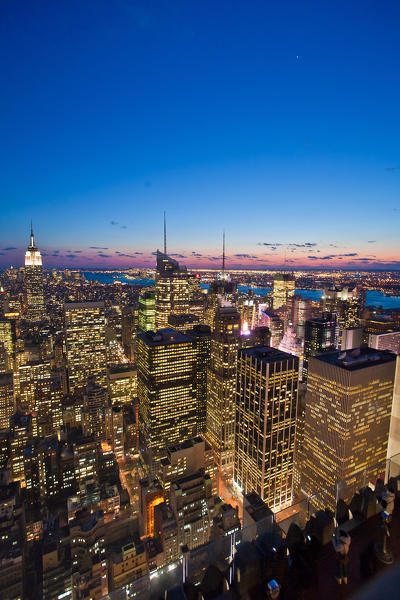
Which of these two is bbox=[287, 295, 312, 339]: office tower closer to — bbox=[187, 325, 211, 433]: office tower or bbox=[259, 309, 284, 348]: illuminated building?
bbox=[259, 309, 284, 348]: illuminated building

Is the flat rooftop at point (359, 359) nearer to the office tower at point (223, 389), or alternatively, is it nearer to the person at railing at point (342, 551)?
the office tower at point (223, 389)

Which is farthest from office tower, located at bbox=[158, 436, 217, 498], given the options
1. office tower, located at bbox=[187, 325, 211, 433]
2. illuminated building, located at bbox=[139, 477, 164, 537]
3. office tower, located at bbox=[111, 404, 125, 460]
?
office tower, located at bbox=[187, 325, 211, 433]

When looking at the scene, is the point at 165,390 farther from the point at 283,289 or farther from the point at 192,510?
the point at 283,289

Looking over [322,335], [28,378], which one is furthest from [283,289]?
[28,378]

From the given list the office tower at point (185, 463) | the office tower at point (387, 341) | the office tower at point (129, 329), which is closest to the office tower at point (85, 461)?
the office tower at point (185, 463)

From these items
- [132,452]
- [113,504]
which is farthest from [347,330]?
[113,504]

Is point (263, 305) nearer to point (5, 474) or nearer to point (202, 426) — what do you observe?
point (202, 426)

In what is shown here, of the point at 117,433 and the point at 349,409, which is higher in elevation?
the point at 349,409
